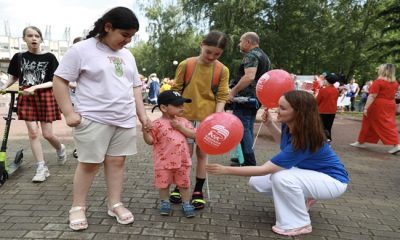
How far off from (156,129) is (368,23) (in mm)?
35017

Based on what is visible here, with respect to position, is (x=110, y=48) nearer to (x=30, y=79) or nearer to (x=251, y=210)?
(x=30, y=79)

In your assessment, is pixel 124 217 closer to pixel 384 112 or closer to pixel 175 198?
pixel 175 198

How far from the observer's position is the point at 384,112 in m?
7.53

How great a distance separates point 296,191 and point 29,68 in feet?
10.5

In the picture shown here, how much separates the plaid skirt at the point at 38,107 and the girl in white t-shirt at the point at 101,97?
5.32 ft

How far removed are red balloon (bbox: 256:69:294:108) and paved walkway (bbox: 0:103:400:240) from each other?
1097 mm

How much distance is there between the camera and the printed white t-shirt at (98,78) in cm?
288

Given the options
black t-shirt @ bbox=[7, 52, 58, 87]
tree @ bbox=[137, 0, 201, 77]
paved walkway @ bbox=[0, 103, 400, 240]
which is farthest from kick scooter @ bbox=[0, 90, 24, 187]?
tree @ bbox=[137, 0, 201, 77]

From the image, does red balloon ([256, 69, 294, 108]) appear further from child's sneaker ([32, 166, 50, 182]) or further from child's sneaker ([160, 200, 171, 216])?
child's sneaker ([32, 166, 50, 182])

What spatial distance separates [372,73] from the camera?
39.4m

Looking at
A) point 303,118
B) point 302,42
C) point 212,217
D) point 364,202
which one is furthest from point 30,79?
point 302,42

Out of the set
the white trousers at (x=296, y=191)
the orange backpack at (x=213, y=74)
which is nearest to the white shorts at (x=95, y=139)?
the orange backpack at (x=213, y=74)

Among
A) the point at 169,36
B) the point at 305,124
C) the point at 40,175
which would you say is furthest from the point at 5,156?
the point at 169,36

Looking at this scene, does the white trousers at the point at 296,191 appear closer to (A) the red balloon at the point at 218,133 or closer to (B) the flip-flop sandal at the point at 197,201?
(A) the red balloon at the point at 218,133
